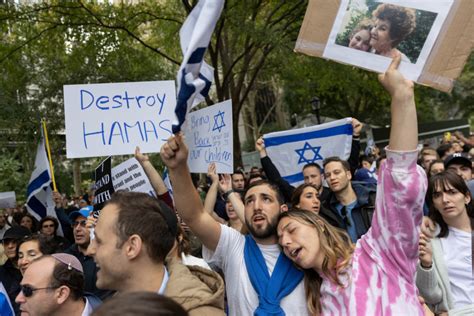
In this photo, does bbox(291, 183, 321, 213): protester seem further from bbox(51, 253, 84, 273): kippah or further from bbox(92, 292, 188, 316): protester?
bbox(92, 292, 188, 316): protester

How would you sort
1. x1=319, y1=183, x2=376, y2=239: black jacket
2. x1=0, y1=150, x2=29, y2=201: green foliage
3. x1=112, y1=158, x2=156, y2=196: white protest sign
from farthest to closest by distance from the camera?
x1=0, y1=150, x2=29, y2=201: green foliage < x1=112, y1=158, x2=156, y2=196: white protest sign < x1=319, y1=183, x2=376, y2=239: black jacket

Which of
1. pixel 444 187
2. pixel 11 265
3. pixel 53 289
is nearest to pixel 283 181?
pixel 444 187

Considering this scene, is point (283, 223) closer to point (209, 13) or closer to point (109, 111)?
point (209, 13)

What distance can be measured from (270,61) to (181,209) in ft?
42.5

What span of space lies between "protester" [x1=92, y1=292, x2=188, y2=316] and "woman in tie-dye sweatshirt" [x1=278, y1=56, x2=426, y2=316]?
1064mm

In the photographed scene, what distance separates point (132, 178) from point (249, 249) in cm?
218

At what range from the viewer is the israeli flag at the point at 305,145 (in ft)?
20.2

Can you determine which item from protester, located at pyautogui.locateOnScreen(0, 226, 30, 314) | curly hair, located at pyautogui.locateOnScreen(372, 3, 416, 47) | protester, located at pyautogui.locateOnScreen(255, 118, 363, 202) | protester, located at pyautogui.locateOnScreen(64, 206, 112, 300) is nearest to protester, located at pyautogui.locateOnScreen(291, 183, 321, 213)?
protester, located at pyautogui.locateOnScreen(255, 118, 363, 202)

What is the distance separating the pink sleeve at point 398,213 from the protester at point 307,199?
6.24 ft

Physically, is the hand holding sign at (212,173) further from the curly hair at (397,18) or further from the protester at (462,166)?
the protester at (462,166)

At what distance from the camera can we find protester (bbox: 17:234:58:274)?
162 inches

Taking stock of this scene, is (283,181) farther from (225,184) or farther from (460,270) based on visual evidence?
(460,270)

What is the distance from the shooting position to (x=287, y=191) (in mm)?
5633

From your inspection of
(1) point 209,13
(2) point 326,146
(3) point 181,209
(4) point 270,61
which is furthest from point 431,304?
(4) point 270,61
